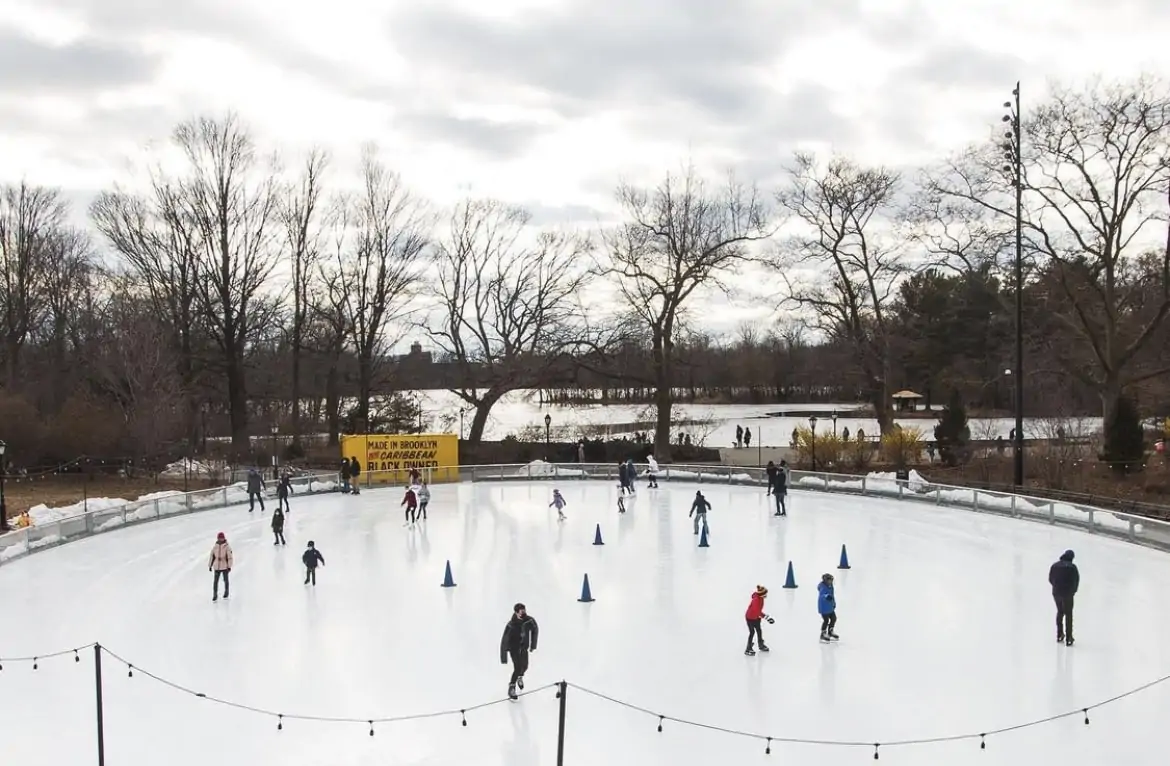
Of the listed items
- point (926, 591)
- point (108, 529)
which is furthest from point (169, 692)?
point (108, 529)

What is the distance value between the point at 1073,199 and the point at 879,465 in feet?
37.5

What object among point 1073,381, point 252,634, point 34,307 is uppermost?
point 34,307

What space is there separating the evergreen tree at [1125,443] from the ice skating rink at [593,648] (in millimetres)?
10055

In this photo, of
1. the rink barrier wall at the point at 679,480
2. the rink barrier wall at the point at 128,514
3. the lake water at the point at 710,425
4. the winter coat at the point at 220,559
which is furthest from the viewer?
the lake water at the point at 710,425

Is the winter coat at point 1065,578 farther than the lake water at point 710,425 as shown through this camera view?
No

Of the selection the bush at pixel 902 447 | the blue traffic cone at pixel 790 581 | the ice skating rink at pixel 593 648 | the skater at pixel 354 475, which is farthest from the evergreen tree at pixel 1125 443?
the skater at pixel 354 475

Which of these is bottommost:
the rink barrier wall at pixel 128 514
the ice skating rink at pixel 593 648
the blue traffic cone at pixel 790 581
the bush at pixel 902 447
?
the ice skating rink at pixel 593 648

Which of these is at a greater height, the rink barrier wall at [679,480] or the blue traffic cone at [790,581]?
the rink barrier wall at [679,480]

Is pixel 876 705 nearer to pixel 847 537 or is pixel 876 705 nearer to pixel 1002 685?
pixel 1002 685

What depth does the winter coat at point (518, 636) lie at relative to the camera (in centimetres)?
914

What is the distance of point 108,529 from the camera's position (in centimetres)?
2083

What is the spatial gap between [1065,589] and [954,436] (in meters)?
24.6

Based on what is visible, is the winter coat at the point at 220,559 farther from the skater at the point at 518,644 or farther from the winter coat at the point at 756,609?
the winter coat at the point at 756,609

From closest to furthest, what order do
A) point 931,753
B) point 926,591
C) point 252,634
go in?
point 931,753 → point 252,634 → point 926,591
